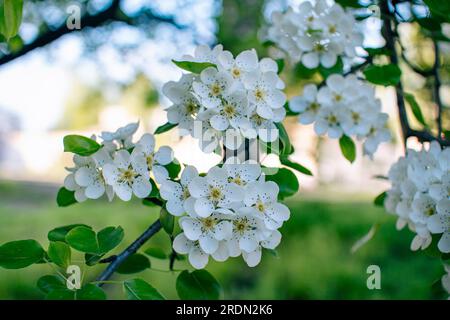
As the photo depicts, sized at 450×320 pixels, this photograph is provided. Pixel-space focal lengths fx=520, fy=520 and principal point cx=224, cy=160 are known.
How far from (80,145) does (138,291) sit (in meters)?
0.23

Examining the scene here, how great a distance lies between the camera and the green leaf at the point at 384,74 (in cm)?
98

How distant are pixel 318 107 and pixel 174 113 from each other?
0.38m

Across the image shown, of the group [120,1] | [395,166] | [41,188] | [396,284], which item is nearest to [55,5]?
[120,1]

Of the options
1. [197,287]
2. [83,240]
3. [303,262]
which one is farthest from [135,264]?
[303,262]

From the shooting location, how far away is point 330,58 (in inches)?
42.7

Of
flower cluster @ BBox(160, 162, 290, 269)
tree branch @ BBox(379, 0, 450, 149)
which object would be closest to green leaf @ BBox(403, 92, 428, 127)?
tree branch @ BBox(379, 0, 450, 149)

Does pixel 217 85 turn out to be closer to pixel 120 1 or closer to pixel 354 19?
pixel 354 19

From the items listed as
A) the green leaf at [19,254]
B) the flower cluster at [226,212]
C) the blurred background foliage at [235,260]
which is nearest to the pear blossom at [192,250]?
the flower cluster at [226,212]

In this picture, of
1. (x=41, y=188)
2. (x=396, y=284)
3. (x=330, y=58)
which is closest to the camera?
(x=330, y=58)

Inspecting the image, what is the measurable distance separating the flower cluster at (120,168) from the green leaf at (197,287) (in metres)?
0.19

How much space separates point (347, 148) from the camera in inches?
41.6

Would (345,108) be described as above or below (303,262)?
above

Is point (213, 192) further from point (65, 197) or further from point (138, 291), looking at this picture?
point (65, 197)

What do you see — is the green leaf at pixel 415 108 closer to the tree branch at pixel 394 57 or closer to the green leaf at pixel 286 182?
the tree branch at pixel 394 57
